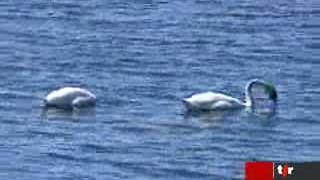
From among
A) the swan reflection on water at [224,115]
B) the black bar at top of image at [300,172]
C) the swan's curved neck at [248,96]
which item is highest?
the swan's curved neck at [248,96]

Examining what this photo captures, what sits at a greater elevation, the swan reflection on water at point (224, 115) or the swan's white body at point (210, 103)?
the swan's white body at point (210, 103)

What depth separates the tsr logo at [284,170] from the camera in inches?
699

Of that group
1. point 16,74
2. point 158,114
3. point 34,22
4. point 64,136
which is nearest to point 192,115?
point 158,114

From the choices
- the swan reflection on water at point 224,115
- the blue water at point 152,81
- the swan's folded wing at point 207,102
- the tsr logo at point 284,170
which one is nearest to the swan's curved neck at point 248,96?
the swan reflection on water at point 224,115

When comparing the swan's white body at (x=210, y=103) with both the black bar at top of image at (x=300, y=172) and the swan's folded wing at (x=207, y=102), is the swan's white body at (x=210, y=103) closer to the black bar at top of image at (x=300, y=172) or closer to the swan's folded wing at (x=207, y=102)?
the swan's folded wing at (x=207, y=102)

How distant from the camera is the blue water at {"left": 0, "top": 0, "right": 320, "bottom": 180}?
2898 cm

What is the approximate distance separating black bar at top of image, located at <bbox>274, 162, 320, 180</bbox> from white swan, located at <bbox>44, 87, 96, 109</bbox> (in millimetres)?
15969

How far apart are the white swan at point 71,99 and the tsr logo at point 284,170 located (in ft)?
52.2

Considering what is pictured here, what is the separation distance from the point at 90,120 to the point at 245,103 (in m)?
3.73

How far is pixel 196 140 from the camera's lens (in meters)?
30.4

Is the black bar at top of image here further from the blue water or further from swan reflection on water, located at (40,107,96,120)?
swan reflection on water, located at (40,107,96,120)

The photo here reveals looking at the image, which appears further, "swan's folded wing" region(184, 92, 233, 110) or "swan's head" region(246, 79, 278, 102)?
"swan's head" region(246, 79, 278, 102)

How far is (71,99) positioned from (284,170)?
1609cm

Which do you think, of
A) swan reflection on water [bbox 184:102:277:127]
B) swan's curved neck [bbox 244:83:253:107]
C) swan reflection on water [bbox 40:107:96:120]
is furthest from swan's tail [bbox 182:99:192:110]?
swan reflection on water [bbox 40:107:96:120]
